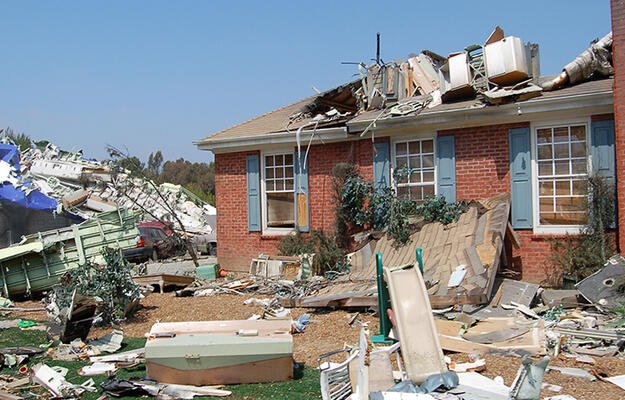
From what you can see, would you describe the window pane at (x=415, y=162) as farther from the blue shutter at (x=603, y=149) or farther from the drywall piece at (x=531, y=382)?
the drywall piece at (x=531, y=382)

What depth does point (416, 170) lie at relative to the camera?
45.4 feet

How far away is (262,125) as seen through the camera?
17297 mm

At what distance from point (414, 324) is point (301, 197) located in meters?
8.22

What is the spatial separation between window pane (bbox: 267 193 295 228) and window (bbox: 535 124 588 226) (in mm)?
5900

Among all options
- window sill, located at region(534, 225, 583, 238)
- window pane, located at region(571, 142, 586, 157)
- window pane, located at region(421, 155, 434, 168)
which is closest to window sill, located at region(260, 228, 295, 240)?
window pane, located at region(421, 155, 434, 168)

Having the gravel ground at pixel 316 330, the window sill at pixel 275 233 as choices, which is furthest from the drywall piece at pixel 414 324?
the window sill at pixel 275 233

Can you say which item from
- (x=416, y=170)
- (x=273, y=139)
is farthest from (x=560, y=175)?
(x=273, y=139)

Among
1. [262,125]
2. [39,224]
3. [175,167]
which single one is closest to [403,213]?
[262,125]

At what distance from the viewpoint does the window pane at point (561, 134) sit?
12062 mm

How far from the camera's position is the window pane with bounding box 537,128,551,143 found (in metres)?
12.2

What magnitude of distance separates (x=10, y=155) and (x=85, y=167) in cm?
1404

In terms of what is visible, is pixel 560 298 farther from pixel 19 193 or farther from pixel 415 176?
pixel 19 193

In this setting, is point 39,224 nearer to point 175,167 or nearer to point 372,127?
point 372,127

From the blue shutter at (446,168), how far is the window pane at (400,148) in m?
0.82
